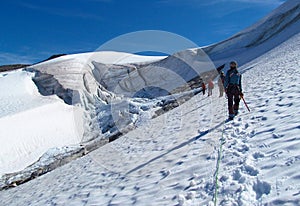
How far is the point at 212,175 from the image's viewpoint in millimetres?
5188

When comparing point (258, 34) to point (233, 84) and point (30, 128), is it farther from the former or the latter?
point (233, 84)

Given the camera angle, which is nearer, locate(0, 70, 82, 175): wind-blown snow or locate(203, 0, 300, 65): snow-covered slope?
locate(0, 70, 82, 175): wind-blown snow

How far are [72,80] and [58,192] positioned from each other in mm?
31346

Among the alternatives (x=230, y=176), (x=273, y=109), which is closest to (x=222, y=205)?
(x=230, y=176)

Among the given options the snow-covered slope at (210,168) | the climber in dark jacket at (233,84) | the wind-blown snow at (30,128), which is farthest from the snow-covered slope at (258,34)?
the snow-covered slope at (210,168)

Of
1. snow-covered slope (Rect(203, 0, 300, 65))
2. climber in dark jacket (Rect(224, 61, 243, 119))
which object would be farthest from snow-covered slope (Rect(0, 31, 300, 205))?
snow-covered slope (Rect(203, 0, 300, 65))

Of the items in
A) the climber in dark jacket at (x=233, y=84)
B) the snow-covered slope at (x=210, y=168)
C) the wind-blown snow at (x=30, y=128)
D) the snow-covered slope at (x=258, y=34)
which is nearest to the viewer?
the snow-covered slope at (x=210, y=168)

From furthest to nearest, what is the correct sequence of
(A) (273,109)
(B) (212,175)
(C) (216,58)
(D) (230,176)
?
(C) (216,58), (A) (273,109), (B) (212,175), (D) (230,176)

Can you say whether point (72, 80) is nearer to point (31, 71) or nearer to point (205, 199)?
point (31, 71)

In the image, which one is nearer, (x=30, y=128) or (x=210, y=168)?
(x=210, y=168)

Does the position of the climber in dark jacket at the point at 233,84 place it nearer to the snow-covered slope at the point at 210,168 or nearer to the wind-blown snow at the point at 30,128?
the snow-covered slope at the point at 210,168

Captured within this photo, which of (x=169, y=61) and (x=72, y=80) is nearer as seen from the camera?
(x=72, y=80)

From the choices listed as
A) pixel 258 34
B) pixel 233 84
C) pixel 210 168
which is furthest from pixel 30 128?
pixel 258 34

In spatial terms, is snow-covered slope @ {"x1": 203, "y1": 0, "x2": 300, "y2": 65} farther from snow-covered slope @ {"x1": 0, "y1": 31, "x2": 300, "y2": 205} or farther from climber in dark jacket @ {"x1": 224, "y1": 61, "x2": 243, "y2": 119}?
snow-covered slope @ {"x1": 0, "y1": 31, "x2": 300, "y2": 205}
